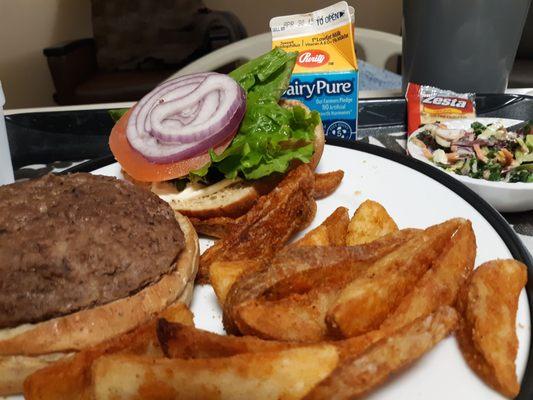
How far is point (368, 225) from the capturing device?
4.63 ft

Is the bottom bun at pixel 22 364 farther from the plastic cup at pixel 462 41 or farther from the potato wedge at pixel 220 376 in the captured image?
the plastic cup at pixel 462 41

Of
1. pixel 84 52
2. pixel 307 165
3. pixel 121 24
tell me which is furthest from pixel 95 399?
pixel 121 24

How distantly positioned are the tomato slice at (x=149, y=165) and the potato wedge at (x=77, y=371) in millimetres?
732

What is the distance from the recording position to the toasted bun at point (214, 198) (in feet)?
5.34

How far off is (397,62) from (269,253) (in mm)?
3673

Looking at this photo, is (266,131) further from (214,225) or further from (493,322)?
(493,322)

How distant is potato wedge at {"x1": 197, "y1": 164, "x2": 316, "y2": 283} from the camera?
55.5 inches

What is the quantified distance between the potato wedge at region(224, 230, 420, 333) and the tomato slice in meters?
0.62

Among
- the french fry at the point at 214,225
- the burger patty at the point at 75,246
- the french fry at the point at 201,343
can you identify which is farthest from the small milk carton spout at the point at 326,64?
the french fry at the point at 201,343

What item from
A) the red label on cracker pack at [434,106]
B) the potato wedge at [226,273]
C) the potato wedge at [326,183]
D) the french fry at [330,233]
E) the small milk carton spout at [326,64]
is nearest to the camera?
the potato wedge at [226,273]

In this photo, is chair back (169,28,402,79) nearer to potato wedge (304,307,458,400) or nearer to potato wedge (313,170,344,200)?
potato wedge (313,170,344,200)

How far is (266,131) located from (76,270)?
875mm

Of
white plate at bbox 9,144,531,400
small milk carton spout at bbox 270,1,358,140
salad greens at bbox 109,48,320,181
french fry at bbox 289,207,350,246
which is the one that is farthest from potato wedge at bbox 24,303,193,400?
small milk carton spout at bbox 270,1,358,140

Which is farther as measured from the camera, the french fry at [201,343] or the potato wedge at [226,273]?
the potato wedge at [226,273]
